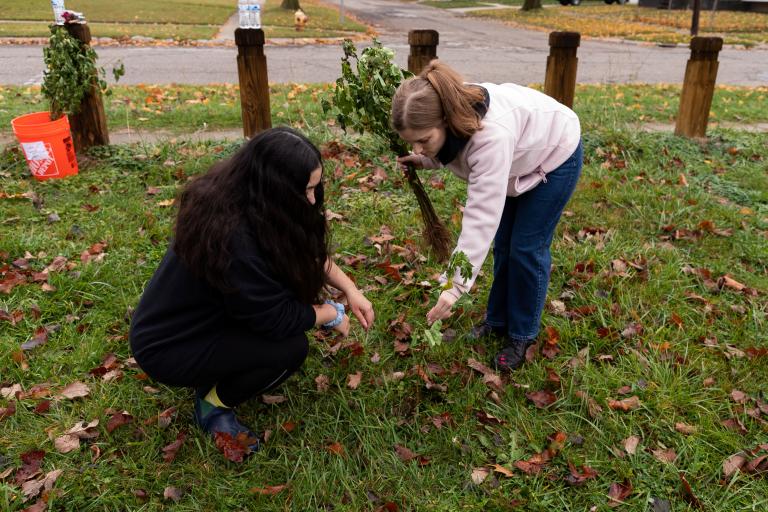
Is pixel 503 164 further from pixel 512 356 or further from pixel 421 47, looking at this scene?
pixel 421 47

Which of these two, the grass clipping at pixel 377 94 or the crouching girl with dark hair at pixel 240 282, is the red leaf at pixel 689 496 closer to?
the crouching girl with dark hair at pixel 240 282

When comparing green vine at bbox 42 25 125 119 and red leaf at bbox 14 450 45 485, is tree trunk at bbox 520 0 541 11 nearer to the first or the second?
green vine at bbox 42 25 125 119

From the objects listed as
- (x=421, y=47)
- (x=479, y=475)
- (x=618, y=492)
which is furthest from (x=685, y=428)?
(x=421, y=47)

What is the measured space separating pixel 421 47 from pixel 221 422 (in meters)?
3.64

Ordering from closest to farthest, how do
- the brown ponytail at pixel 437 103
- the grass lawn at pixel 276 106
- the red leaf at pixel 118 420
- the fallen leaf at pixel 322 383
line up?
1. the brown ponytail at pixel 437 103
2. the red leaf at pixel 118 420
3. the fallen leaf at pixel 322 383
4. the grass lawn at pixel 276 106

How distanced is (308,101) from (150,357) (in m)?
4.99

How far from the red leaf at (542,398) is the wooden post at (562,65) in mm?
3264

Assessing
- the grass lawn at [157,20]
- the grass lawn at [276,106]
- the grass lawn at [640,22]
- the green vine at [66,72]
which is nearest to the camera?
the green vine at [66,72]

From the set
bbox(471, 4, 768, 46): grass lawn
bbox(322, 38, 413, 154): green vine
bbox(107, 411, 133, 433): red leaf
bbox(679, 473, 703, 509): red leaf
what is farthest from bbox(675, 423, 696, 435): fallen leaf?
bbox(471, 4, 768, 46): grass lawn

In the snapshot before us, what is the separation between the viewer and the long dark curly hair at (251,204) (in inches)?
78.8

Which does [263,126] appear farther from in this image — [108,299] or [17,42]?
[17,42]

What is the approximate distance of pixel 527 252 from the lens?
267 cm

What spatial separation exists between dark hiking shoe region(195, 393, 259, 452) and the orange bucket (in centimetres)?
299

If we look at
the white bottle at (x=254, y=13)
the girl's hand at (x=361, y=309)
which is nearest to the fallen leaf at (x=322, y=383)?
the girl's hand at (x=361, y=309)
